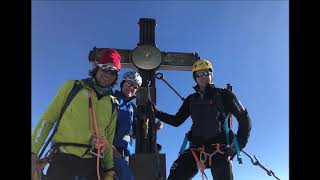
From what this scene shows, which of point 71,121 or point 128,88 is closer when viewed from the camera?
point 71,121

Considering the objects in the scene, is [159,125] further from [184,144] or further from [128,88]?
[128,88]

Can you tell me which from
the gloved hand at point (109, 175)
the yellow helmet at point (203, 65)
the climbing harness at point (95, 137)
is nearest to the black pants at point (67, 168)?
the climbing harness at point (95, 137)

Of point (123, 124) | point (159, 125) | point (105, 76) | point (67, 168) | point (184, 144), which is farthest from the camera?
point (159, 125)

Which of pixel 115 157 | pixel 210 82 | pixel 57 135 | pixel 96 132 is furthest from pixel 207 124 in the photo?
pixel 57 135

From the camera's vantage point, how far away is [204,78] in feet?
20.2

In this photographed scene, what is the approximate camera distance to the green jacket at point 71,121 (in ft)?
13.9

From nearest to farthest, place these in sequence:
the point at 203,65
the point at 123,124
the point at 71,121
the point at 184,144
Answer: the point at 71,121 → the point at 123,124 → the point at 184,144 → the point at 203,65

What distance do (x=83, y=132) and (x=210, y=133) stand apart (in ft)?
7.06

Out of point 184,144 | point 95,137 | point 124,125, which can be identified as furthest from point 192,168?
point 95,137

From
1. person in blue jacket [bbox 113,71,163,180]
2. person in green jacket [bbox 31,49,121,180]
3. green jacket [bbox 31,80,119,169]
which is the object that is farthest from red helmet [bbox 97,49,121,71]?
person in blue jacket [bbox 113,71,163,180]
